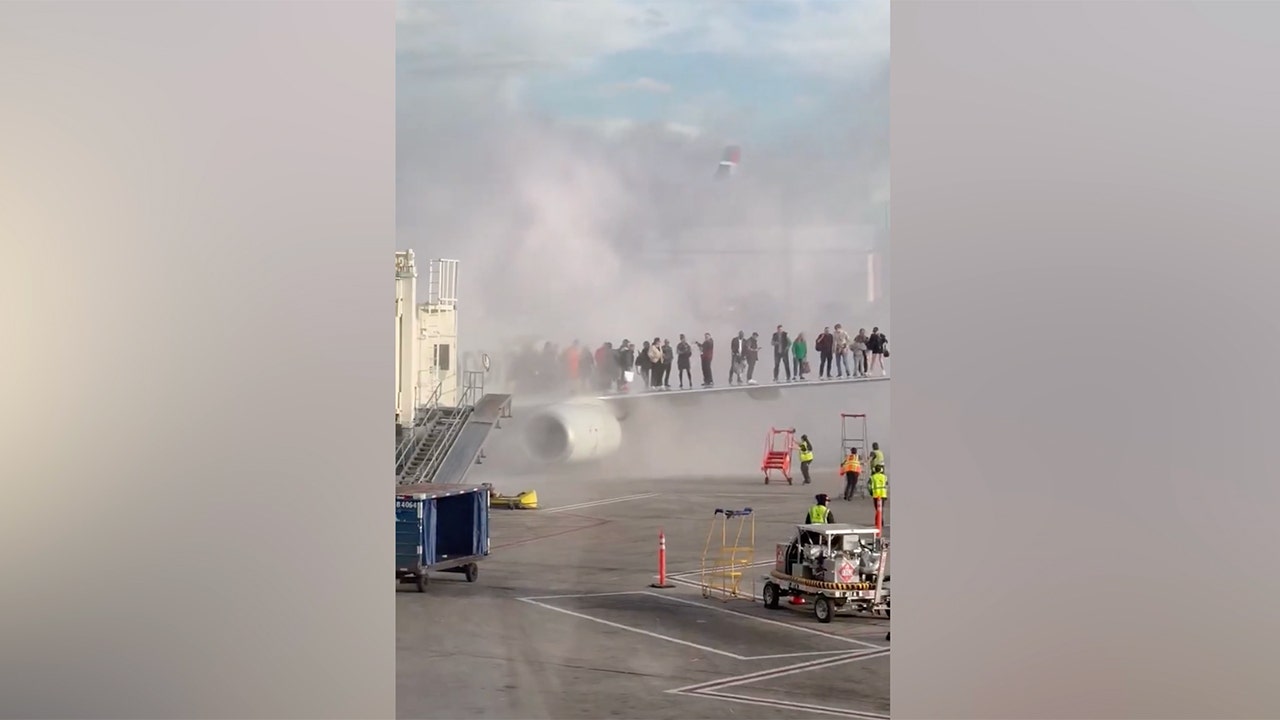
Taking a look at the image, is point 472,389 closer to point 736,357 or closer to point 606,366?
point 606,366

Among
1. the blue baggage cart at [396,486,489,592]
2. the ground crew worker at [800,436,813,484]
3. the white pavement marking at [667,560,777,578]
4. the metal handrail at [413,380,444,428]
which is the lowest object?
the white pavement marking at [667,560,777,578]

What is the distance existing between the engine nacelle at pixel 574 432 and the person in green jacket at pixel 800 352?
949 mm

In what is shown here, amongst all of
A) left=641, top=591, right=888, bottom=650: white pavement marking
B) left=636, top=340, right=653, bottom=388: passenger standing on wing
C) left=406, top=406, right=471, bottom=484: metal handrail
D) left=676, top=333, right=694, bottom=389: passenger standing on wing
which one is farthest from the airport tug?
left=406, top=406, right=471, bottom=484: metal handrail

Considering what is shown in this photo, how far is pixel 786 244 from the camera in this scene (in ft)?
19.7

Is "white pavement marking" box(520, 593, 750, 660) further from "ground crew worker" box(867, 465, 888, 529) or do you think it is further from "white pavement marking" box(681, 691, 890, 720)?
"ground crew worker" box(867, 465, 888, 529)

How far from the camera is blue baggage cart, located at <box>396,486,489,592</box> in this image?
5.96 metres

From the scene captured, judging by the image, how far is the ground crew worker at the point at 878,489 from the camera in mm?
6070

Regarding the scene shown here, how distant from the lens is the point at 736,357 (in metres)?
5.92

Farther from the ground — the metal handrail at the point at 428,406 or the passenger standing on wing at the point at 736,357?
the passenger standing on wing at the point at 736,357

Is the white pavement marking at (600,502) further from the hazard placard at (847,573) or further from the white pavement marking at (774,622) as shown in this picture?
the hazard placard at (847,573)

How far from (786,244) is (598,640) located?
2.18m

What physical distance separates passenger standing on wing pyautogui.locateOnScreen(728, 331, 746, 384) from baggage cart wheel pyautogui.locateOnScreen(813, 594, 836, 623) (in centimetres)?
116

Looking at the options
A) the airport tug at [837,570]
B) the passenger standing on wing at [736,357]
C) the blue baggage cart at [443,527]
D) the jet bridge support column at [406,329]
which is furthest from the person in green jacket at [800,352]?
the jet bridge support column at [406,329]
